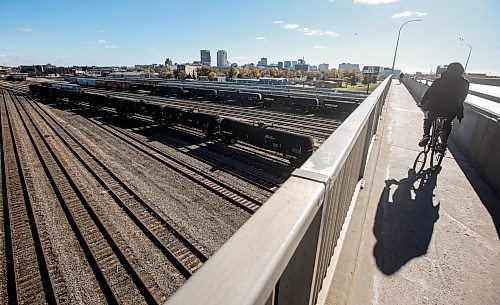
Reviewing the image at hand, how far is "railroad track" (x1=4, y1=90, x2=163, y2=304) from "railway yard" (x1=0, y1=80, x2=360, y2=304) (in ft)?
0.08

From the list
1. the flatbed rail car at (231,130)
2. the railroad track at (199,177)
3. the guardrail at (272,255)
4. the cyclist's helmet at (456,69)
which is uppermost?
the cyclist's helmet at (456,69)

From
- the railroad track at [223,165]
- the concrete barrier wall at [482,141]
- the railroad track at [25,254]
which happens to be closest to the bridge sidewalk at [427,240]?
the concrete barrier wall at [482,141]

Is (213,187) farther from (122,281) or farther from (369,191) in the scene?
(369,191)

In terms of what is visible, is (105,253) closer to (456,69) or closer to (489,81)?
(456,69)

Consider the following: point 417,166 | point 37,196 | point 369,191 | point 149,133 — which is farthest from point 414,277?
point 149,133

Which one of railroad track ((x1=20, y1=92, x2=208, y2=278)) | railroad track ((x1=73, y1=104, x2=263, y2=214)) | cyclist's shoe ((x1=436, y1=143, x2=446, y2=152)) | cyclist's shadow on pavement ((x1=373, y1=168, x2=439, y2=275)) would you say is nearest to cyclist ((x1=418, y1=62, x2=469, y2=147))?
cyclist's shoe ((x1=436, y1=143, x2=446, y2=152))

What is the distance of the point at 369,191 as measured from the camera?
577 centimetres

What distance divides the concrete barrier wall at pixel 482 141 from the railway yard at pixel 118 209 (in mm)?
5867

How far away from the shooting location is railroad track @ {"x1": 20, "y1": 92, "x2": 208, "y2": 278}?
5.95 m

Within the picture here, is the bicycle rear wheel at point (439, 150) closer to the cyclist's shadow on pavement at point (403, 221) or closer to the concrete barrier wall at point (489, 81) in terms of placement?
the cyclist's shadow on pavement at point (403, 221)

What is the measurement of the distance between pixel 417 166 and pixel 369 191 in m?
2.73

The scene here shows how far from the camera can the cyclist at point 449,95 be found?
6.59 meters

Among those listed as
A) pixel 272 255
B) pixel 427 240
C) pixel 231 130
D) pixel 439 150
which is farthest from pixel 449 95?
pixel 231 130

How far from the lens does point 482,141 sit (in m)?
7.37
